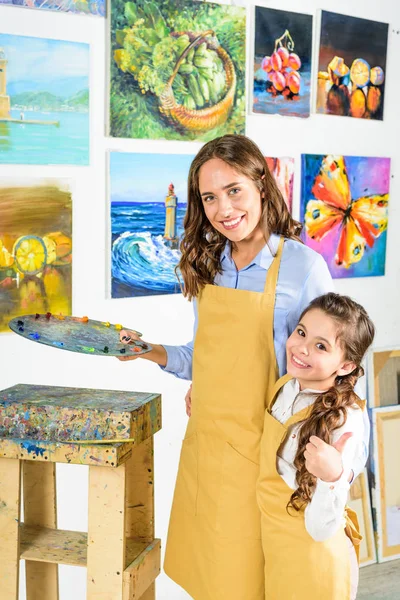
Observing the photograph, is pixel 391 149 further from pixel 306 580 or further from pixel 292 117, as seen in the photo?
pixel 306 580

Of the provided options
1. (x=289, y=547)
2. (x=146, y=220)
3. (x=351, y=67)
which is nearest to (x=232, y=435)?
(x=289, y=547)

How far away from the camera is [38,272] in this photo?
8.80 feet

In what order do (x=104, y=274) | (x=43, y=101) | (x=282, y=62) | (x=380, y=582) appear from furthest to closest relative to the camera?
(x=380, y=582)
(x=282, y=62)
(x=104, y=274)
(x=43, y=101)

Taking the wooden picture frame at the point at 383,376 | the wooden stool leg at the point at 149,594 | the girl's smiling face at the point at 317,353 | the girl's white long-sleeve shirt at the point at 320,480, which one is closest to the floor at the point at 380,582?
the wooden picture frame at the point at 383,376

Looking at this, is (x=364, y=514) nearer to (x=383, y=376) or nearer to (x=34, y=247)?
Result: (x=383, y=376)

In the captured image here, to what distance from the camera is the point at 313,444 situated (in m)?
1.67

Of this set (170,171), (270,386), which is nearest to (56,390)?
(270,386)

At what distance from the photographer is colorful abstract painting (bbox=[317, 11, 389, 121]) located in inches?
130

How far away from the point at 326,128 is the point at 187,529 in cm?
192

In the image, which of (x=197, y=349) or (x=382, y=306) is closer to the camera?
(x=197, y=349)

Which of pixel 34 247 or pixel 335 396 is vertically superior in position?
pixel 34 247

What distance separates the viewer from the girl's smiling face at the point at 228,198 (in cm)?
192

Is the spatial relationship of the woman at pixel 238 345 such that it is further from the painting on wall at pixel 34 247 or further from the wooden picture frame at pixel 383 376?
the wooden picture frame at pixel 383 376

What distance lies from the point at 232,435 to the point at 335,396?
323mm
